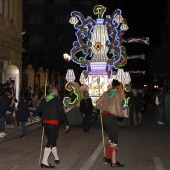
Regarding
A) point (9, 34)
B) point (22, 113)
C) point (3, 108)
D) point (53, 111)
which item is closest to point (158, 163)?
point (53, 111)

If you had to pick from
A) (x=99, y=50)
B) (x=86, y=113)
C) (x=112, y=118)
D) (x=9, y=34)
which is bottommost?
(x=86, y=113)

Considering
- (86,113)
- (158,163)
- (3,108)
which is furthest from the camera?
(86,113)

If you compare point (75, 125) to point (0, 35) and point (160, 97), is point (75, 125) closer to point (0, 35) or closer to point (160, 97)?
point (160, 97)

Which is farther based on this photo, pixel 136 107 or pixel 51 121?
pixel 136 107

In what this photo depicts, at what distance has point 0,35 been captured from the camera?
24484 mm

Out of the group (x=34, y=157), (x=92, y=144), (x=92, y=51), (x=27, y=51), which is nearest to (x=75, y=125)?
(x=92, y=51)

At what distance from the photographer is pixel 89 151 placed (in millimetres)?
12023

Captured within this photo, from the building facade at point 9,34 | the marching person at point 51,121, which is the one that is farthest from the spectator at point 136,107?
the marching person at point 51,121

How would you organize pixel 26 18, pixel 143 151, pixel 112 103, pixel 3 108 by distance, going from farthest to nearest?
1. pixel 26 18
2. pixel 3 108
3. pixel 143 151
4. pixel 112 103

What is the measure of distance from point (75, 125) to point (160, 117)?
4.34 metres

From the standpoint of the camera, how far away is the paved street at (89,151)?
9.70m

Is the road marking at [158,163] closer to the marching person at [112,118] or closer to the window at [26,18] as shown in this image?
the marching person at [112,118]

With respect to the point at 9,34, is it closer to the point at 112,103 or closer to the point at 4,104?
the point at 4,104

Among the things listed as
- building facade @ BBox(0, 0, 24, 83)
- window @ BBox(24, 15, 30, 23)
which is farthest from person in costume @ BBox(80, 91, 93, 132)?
window @ BBox(24, 15, 30, 23)
